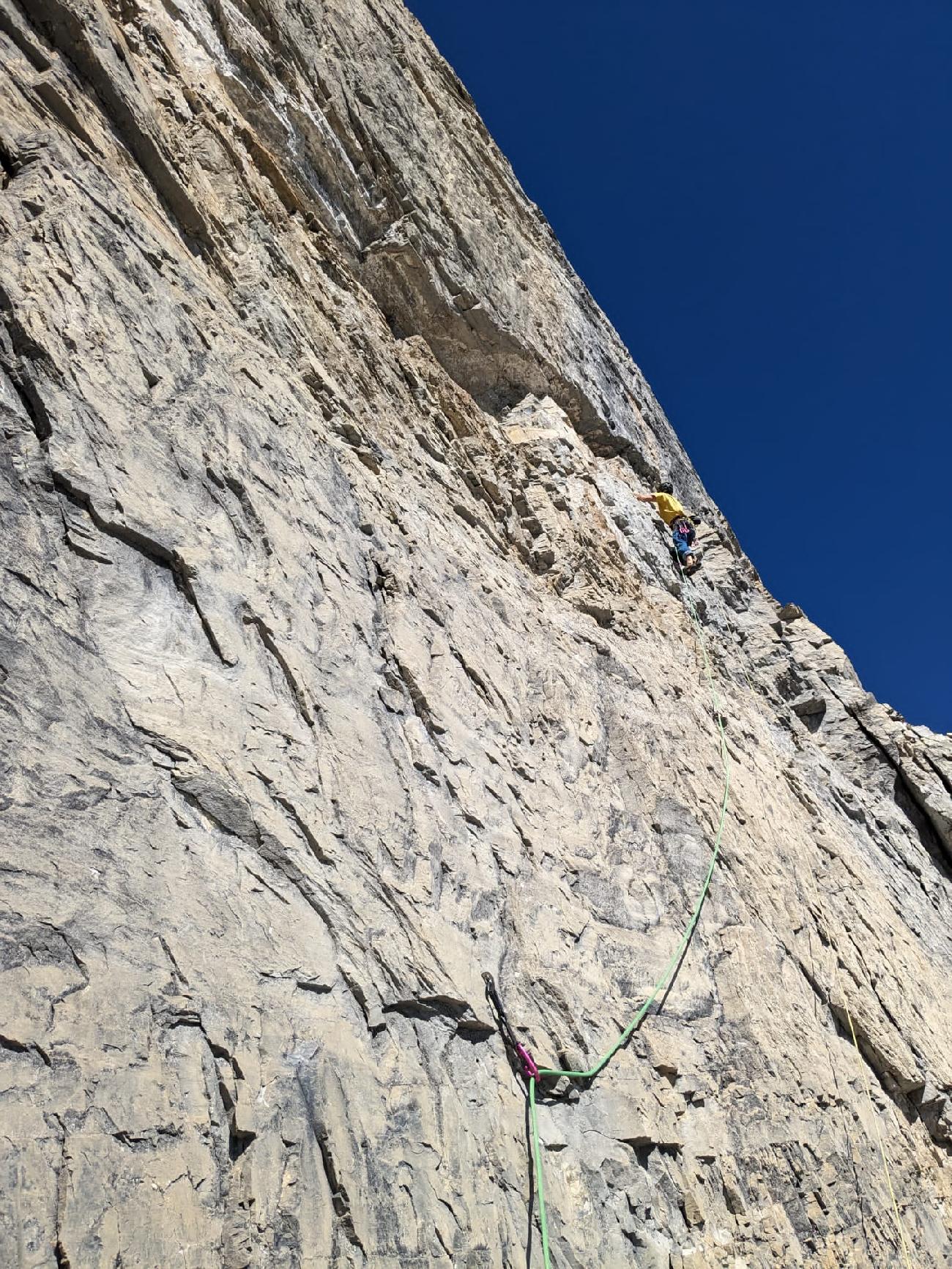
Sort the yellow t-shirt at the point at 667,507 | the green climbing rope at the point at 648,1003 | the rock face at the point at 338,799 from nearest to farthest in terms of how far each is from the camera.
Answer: the rock face at the point at 338,799
the green climbing rope at the point at 648,1003
the yellow t-shirt at the point at 667,507

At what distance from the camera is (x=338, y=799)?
199 inches

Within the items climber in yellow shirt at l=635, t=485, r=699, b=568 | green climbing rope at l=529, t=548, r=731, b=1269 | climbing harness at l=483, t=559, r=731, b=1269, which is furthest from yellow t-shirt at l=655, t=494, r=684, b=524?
climbing harness at l=483, t=559, r=731, b=1269

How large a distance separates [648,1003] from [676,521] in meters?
8.83

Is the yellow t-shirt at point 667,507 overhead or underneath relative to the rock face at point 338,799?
overhead

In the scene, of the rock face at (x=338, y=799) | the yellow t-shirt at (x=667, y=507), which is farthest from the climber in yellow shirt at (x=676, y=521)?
the rock face at (x=338, y=799)

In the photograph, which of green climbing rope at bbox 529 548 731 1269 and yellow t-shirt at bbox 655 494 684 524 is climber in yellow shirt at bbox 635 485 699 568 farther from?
green climbing rope at bbox 529 548 731 1269

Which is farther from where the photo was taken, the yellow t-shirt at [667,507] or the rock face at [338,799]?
the yellow t-shirt at [667,507]

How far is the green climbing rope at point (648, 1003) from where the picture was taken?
443 centimetres

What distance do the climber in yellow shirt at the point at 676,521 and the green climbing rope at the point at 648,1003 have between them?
10.1 ft

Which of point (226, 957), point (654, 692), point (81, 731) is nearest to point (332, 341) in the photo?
point (654, 692)

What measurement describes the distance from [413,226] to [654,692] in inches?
253

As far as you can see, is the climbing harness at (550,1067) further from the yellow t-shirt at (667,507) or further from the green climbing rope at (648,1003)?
the yellow t-shirt at (667,507)

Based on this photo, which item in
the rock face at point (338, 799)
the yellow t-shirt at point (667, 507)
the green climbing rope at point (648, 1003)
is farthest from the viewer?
the yellow t-shirt at point (667, 507)

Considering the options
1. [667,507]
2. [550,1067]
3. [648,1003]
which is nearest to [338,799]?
[550,1067]
